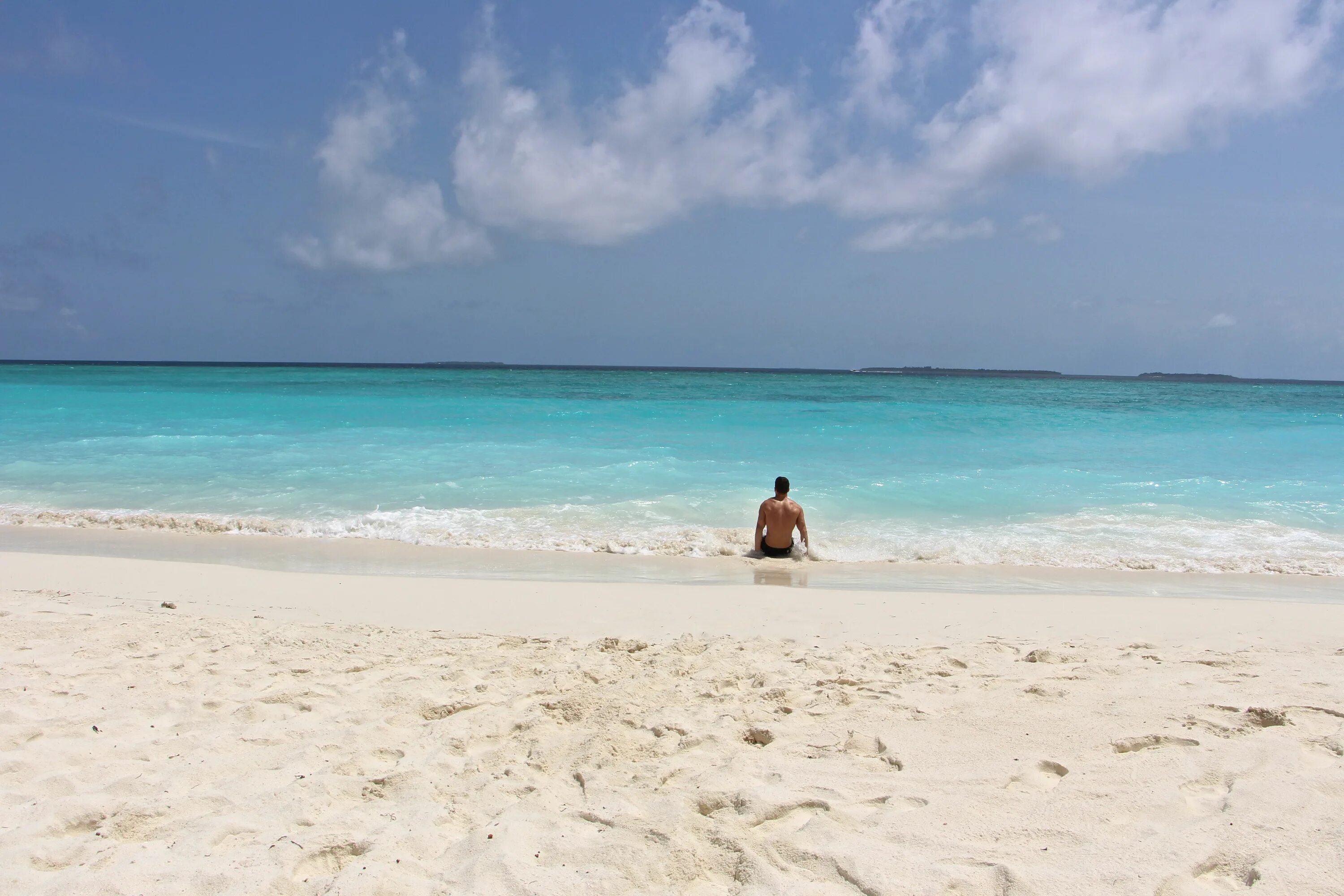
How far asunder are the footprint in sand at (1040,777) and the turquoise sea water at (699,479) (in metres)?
5.62

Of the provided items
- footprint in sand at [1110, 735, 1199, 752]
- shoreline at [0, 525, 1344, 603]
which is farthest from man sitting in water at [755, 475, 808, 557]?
footprint in sand at [1110, 735, 1199, 752]

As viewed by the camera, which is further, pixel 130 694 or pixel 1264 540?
pixel 1264 540

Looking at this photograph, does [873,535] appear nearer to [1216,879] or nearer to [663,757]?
[663,757]

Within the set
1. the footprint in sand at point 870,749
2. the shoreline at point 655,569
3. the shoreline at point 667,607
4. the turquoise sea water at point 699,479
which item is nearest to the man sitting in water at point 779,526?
the shoreline at point 655,569

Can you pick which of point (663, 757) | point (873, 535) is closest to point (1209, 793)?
point (663, 757)

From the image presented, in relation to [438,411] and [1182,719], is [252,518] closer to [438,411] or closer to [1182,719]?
[1182,719]

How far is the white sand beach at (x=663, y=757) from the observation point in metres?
2.68

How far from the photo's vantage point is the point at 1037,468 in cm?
1517

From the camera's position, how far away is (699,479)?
13.7 meters

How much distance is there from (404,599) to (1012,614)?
5092 millimetres

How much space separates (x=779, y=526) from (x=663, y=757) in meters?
5.44

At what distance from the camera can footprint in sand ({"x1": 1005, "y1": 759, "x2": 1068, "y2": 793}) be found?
3.16m

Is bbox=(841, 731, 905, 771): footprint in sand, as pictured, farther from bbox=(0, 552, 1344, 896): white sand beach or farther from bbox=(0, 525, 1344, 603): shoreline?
bbox=(0, 525, 1344, 603): shoreline

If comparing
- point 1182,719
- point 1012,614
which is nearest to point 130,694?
point 1182,719
